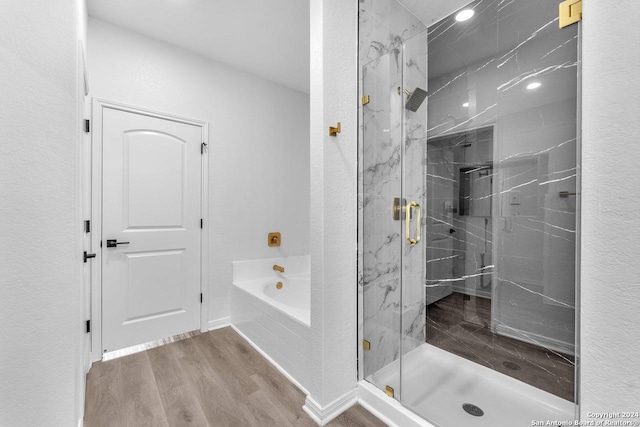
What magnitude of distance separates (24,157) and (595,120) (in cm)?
184

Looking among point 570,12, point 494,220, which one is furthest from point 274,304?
point 570,12

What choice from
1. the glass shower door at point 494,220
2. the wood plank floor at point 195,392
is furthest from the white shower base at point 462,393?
the wood plank floor at point 195,392

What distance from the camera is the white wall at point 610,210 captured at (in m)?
0.74

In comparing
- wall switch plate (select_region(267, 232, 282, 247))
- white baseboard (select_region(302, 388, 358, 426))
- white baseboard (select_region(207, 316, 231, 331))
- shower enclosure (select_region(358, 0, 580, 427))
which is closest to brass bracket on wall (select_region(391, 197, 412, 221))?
shower enclosure (select_region(358, 0, 580, 427))

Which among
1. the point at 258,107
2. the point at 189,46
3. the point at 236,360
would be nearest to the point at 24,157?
the point at 236,360

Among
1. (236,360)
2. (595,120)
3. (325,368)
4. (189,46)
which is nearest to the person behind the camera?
(595,120)

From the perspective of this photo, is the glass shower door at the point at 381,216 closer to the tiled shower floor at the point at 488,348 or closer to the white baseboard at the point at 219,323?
the tiled shower floor at the point at 488,348

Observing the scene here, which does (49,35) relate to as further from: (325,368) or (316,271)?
(325,368)

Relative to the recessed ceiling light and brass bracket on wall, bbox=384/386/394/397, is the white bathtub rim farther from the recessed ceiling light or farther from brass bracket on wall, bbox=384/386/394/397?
the recessed ceiling light

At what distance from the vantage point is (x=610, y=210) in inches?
30.8

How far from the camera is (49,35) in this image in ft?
3.14

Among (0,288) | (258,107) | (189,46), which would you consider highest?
(189,46)

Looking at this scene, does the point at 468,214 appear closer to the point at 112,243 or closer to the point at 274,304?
the point at 274,304

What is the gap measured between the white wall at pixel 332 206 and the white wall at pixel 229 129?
1558 millimetres
